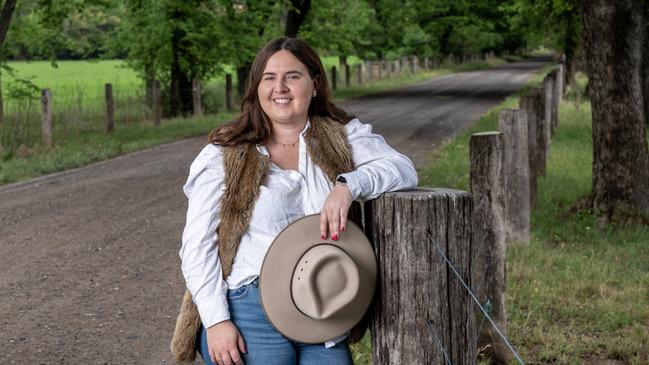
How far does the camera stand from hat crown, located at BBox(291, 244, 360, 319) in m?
2.50

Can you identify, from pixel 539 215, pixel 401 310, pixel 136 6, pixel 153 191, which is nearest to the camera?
pixel 401 310

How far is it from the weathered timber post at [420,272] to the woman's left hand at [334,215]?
0.42ft

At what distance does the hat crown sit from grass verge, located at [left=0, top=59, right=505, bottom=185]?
11327 mm

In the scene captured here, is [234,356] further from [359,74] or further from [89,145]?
[359,74]

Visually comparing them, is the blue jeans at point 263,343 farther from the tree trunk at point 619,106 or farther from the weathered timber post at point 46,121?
the weathered timber post at point 46,121

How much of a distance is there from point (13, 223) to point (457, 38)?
193 feet

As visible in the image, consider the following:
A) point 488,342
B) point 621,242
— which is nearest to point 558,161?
point 621,242

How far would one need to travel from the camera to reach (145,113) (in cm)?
2342

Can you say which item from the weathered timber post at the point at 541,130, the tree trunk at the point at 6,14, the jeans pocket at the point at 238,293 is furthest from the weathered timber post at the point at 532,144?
the tree trunk at the point at 6,14

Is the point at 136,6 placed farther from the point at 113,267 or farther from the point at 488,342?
the point at 488,342

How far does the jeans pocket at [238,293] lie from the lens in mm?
2717

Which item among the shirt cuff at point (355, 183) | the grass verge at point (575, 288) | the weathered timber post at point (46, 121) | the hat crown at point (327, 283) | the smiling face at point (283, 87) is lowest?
the grass verge at point (575, 288)

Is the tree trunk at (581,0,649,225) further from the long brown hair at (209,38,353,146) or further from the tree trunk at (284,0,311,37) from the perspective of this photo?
the tree trunk at (284,0,311,37)

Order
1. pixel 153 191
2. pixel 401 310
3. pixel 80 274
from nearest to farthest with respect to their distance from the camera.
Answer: pixel 401 310 → pixel 80 274 → pixel 153 191
